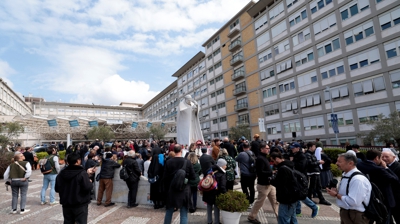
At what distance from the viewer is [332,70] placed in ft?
88.2

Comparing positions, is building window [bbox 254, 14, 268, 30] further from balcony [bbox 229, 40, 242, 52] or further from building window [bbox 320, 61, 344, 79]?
building window [bbox 320, 61, 344, 79]

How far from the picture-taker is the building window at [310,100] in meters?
28.4

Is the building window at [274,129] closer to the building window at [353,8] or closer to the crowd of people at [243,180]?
the building window at [353,8]

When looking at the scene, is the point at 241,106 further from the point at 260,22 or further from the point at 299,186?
the point at 299,186

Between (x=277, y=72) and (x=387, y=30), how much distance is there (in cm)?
1339

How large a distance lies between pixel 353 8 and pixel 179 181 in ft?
94.9

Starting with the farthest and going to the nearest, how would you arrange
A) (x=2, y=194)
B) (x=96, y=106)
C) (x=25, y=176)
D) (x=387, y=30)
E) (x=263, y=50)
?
(x=96, y=106) < (x=263, y=50) < (x=387, y=30) < (x=2, y=194) < (x=25, y=176)

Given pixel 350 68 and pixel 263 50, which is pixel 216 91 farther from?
pixel 350 68

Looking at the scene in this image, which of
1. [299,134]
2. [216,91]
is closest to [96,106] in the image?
[216,91]

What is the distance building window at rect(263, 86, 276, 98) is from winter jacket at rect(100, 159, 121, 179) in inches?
1201

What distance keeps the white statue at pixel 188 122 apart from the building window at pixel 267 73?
24.0m

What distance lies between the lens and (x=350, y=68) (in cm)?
2522

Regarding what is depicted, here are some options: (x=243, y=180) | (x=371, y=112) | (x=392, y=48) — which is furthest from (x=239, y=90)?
(x=243, y=180)

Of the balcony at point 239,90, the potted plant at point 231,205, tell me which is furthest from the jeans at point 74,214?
the balcony at point 239,90
